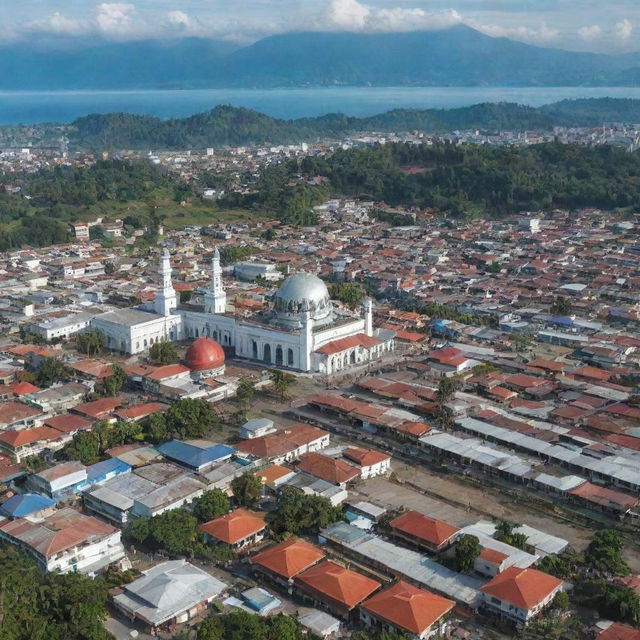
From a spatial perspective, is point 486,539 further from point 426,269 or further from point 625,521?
point 426,269

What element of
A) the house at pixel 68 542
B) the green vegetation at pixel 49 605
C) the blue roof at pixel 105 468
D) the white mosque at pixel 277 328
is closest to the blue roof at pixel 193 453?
the blue roof at pixel 105 468

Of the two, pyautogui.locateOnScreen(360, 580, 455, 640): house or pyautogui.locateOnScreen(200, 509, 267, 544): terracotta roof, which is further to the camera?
pyautogui.locateOnScreen(200, 509, 267, 544): terracotta roof

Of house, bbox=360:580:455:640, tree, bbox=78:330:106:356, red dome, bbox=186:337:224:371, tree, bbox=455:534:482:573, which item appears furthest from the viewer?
tree, bbox=78:330:106:356

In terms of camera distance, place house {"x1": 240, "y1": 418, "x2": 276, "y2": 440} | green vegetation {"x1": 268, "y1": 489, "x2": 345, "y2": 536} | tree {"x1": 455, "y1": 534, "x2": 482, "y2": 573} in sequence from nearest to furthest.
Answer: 1. tree {"x1": 455, "y1": 534, "x2": 482, "y2": 573}
2. green vegetation {"x1": 268, "y1": 489, "x2": 345, "y2": 536}
3. house {"x1": 240, "y1": 418, "x2": 276, "y2": 440}

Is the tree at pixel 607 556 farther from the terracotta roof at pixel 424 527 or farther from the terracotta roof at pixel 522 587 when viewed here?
the terracotta roof at pixel 424 527

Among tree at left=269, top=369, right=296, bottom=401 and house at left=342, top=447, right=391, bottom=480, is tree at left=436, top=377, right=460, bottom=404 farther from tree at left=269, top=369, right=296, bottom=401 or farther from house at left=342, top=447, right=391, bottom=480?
tree at left=269, top=369, right=296, bottom=401

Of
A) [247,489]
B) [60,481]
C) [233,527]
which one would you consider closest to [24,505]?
[60,481]

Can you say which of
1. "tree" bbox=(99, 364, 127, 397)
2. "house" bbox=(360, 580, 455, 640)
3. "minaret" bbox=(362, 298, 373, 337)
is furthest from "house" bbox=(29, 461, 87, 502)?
"minaret" bbox=(362, 298, 373, 337)
